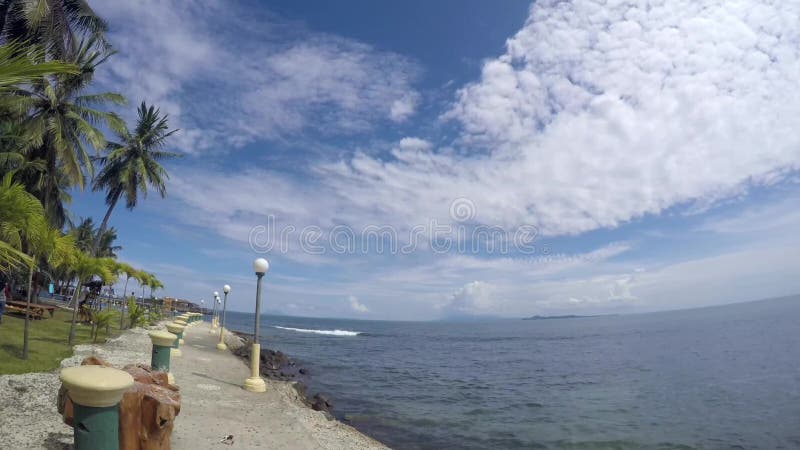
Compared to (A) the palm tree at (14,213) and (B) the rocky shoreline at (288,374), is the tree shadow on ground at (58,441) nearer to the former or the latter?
(A) the palm tree at (14,213)

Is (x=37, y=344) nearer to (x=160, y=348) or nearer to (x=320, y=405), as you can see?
(x=160, y=348)

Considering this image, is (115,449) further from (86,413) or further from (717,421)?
(717,421)

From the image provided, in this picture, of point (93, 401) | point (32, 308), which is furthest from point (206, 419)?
point (32, 308)

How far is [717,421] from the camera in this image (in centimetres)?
1633

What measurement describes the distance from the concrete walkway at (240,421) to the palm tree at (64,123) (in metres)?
13.2

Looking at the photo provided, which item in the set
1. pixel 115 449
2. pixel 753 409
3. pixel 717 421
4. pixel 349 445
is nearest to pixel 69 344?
pixel 349 445

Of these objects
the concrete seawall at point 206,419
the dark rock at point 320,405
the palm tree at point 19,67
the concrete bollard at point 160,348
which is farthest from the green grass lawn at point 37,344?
the palm tree at point 19,67

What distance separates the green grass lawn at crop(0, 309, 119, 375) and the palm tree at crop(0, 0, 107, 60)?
9039mm

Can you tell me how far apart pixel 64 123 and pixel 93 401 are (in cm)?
2187

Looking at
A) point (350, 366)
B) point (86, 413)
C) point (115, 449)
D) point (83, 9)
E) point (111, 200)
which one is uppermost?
point (83, 9)

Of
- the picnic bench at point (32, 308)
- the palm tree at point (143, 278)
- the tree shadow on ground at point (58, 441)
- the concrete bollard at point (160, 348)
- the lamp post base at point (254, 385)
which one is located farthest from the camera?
the palm tree at point (143, 278)

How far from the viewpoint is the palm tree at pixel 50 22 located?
15.0m

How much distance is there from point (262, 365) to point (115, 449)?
21.1 m

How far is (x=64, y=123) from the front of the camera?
20.5m
